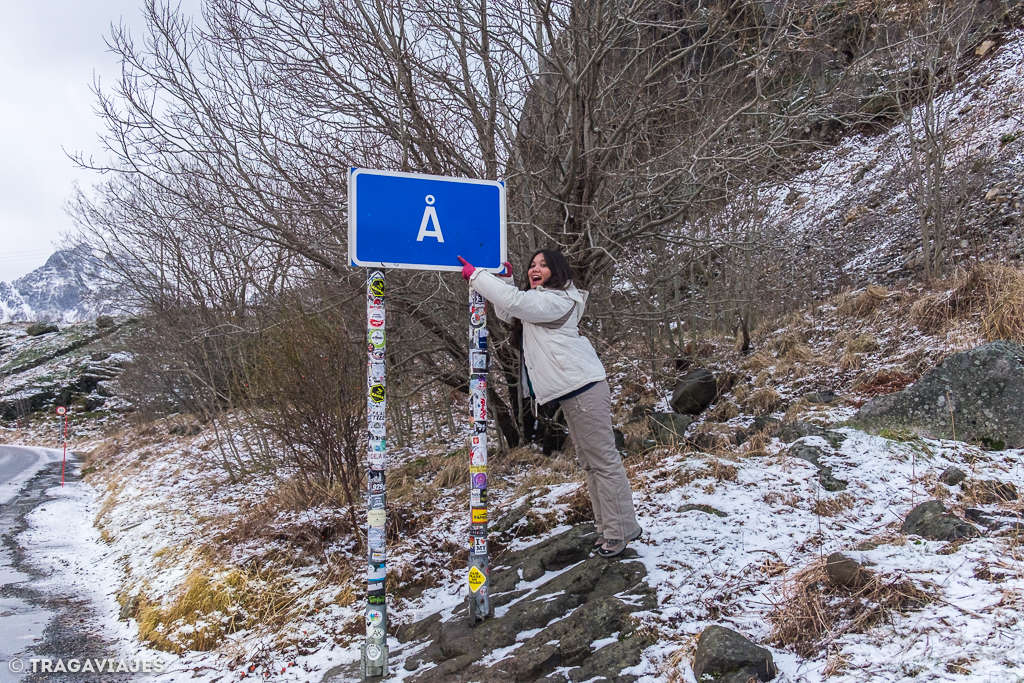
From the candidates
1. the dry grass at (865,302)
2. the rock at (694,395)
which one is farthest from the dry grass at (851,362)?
the dry grass at (865,302)

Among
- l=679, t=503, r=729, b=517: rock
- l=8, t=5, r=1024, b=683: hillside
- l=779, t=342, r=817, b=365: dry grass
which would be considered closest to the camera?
l=8, t=5, r=1024, b=683: hillside

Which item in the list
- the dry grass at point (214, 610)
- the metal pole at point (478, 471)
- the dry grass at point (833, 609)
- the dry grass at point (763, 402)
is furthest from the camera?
the dry grass at point (763, 402)

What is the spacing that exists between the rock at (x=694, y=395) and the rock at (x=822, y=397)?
133 centimetres

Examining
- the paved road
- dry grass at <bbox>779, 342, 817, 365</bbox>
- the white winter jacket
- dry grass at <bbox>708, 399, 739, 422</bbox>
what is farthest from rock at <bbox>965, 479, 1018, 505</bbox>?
the paved road

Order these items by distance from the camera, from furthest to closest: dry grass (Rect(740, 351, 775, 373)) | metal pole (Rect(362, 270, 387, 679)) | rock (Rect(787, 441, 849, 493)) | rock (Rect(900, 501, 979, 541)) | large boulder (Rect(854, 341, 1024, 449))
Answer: dry grass (Rect(740, 351, 775, 373)) < large boulder (Rect(854, 341, 1024, 449)) < rock (Rect(787, 441, 849, 493)) < metal pole (Rect(362, 270, 387, 679)) < rock (Rect(900, 501, 979, 541))

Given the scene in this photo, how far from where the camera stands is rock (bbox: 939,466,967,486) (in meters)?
3.98

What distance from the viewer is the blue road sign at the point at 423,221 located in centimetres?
339

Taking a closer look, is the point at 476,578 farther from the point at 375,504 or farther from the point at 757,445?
the point at 757,445

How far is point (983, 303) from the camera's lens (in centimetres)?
670

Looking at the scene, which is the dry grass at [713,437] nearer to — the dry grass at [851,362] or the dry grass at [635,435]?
the dry grass at [635,435]

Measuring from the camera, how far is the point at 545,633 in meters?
3.34

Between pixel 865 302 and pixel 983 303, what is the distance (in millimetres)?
2607

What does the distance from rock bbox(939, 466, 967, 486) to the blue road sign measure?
3.10 meters

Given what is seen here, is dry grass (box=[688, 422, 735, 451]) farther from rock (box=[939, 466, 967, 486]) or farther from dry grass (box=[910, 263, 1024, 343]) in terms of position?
dry grass (box=[910, 263, 1024, 343])
